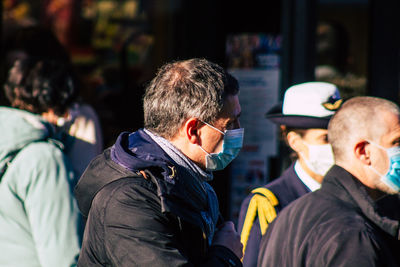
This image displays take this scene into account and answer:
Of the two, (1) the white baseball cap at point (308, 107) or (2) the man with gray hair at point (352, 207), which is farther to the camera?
(1) the white baseball cap at point (308, 107)

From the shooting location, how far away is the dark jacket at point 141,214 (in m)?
1.73

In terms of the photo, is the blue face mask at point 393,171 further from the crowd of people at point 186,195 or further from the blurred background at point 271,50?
the blurred background at point 271,50

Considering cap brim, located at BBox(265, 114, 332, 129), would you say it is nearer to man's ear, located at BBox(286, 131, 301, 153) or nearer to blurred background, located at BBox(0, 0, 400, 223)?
man's ear, located at BBox(286, 131, 301, 153)

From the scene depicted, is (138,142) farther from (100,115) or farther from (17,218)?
(100,115)

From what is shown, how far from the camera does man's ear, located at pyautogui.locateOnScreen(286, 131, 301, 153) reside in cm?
321

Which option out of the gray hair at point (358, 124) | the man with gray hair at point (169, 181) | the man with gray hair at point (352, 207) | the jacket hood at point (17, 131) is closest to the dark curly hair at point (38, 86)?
the jacket hood at point (17, 131)

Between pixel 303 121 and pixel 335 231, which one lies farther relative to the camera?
pixel 303 121

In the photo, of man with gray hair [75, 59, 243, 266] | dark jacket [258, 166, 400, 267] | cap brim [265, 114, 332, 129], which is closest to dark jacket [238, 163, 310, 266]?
cap brim [265, 114, 332, 129]

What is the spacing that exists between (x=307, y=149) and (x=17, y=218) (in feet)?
5.25

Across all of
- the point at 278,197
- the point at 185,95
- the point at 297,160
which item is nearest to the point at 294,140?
the point at 297,160

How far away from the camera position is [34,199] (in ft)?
8.02

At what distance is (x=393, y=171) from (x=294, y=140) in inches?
31.6

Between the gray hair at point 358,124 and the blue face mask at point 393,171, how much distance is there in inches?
4.2

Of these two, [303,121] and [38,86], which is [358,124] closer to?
[303,121]
